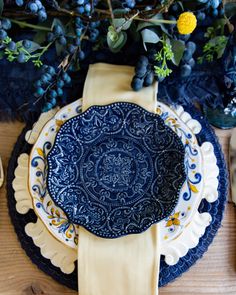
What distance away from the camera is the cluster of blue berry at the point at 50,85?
28.5 inches

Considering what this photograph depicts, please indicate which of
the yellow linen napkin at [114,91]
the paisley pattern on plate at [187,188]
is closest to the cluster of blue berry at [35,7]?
the yellow linen napkin at [114,91]

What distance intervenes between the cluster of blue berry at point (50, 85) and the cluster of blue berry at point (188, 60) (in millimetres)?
182

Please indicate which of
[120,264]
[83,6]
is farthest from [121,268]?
[83,6]

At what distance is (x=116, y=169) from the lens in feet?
2.48

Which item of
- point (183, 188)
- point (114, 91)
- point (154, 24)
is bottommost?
point (183, 188)

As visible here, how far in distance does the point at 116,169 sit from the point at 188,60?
0.21 metres

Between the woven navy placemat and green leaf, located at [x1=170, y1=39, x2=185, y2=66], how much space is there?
96mm

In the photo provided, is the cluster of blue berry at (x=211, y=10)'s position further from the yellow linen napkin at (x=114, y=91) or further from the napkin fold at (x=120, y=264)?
the napkin fold at (x=120, y=264)

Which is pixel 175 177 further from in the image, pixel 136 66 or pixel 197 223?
pixel 136 66

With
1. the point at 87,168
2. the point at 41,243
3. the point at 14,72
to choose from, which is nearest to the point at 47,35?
the point at 14,72

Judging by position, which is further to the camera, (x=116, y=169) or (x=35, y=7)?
(x=116, y=169)

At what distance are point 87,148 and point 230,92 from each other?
0.25m

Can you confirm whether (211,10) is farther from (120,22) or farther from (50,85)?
(50,85)

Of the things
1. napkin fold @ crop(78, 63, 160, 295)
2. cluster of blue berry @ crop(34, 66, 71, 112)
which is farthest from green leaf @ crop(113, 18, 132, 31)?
napkin fold @ crop(78, 63, 160, 295)
